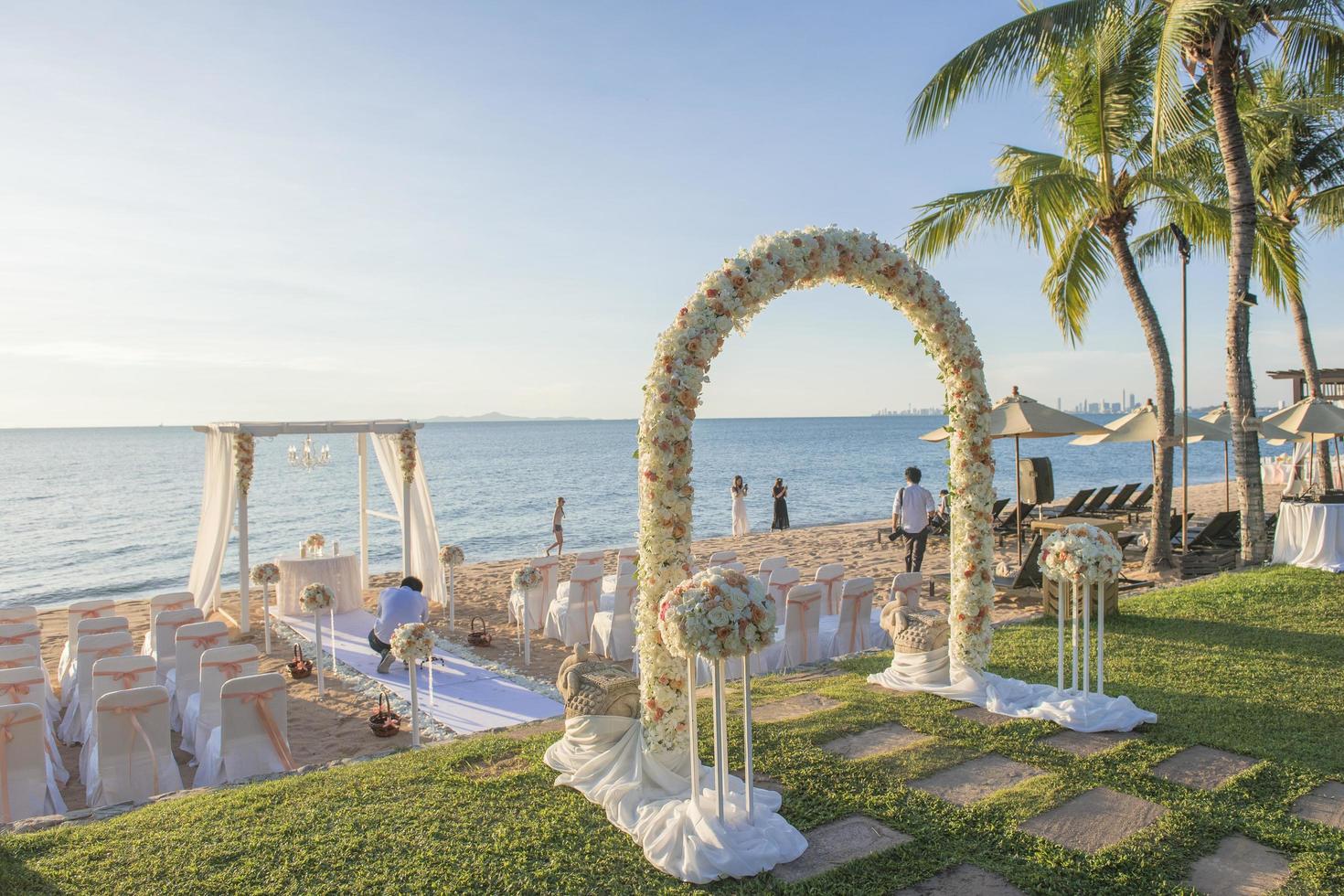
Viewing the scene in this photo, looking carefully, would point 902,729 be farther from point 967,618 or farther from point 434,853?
point 434,853

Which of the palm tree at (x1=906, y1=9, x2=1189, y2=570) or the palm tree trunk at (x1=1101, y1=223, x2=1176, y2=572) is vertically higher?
the palm tree at (x1=906, y1=9, x2=1189, y2=570)

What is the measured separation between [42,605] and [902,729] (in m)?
21.0

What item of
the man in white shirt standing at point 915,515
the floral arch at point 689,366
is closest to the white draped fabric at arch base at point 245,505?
the man in white shirt standing at point 915,515

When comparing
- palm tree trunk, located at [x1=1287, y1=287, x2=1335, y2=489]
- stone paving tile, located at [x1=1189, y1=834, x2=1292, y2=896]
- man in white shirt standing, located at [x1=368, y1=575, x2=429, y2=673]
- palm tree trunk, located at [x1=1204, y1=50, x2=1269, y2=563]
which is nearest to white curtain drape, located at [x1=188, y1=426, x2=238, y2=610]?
man in white shirt standing, located at [x1=368, y1=575, x2=429, y2=673]

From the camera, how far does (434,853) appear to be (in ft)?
13.0

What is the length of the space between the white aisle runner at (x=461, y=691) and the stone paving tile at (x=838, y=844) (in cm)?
357

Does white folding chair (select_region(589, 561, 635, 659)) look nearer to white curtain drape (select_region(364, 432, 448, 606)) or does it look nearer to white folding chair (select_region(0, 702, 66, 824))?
white curtain drape (select_region(364, 432, 448, 606))

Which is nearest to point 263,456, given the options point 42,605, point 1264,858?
point 42,605

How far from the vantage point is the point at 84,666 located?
282 inches

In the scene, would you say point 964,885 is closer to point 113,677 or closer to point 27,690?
point 113,677

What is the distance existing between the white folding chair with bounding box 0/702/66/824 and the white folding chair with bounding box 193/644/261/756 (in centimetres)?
114

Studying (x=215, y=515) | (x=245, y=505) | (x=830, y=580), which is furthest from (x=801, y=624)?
(x=215, y=515)

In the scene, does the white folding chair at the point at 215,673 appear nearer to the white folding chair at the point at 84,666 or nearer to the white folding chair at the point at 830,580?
the white folding chair at the point at 84,666

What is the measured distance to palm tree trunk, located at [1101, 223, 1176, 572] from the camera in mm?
11617
